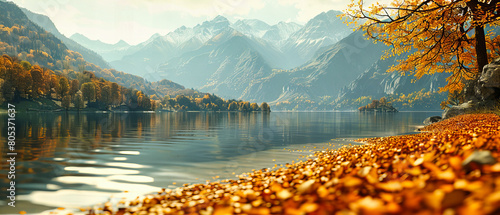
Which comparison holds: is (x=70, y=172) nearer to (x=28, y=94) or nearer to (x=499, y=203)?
(x=499, y=203)

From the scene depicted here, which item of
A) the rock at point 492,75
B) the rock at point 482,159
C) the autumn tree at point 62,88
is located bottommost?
the rock at point 482,159

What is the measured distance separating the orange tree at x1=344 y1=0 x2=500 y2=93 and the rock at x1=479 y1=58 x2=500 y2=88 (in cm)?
229

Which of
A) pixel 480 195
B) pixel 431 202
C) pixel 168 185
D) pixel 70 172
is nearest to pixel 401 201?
pixel 431 202

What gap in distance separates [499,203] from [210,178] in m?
11.3

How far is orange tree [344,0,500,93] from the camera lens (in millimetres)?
17875

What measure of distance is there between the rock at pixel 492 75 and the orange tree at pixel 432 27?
2.29 m

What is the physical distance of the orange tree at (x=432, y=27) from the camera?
17875 mm

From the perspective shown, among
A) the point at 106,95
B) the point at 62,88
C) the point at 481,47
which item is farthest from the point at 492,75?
the point at 106,95

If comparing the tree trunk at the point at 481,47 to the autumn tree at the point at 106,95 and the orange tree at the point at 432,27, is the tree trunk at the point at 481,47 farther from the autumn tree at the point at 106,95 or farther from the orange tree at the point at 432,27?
the autumn tree at the point at 106,95

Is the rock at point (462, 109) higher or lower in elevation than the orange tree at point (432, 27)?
lower

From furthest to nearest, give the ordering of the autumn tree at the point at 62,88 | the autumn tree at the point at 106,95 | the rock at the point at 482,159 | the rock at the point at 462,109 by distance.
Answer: the autumn tree at the point at 106,95, the autumn tree at the point at 62,88, the rock at the point at 462,109, the rock at the point at 482,159

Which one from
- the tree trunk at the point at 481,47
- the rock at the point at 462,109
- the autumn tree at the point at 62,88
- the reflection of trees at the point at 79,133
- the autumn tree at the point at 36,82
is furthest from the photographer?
the autumn tree at the point at 62,88

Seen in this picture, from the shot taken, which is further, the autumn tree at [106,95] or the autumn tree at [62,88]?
the autumn tree at [106,95]

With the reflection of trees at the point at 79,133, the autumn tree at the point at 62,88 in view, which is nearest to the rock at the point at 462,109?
the reflection of trees at the point at 79,133
